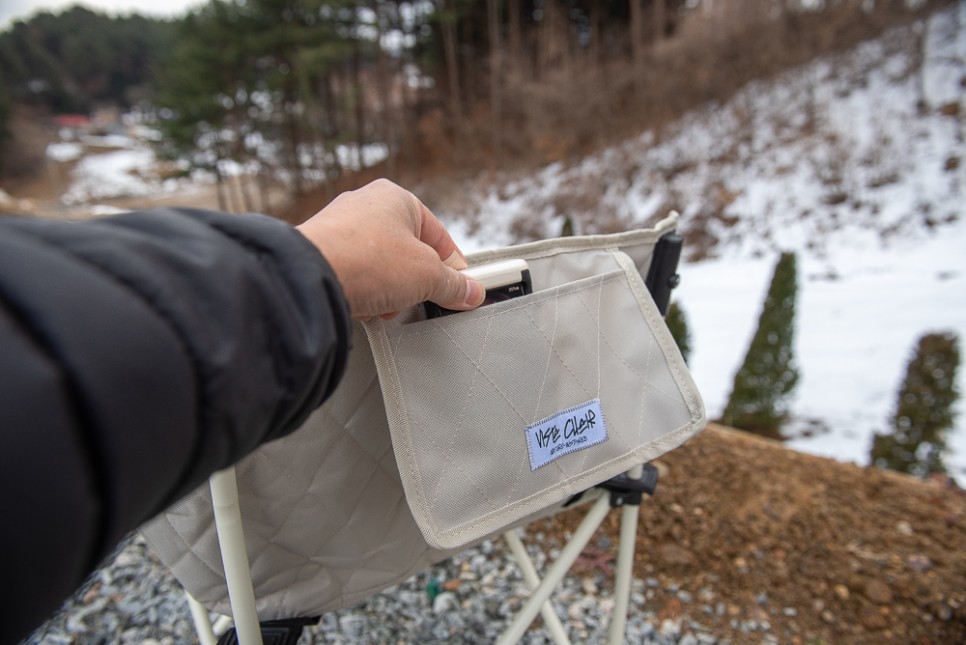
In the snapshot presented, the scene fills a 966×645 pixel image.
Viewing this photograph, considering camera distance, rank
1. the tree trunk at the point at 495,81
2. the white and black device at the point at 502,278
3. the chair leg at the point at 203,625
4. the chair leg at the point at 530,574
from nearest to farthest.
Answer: the white and black device at the point at 502,278
the chair leg at the point at 203,625
the chair leg at the point at 530,574
the tree trunk at the point at 495,81

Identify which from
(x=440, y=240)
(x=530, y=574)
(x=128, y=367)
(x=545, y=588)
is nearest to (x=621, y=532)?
(x=545, y=588)

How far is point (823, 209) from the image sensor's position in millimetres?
8328

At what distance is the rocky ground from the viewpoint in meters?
1.87

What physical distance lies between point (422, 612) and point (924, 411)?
10.2 feet

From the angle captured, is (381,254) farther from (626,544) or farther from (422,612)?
(422,612)

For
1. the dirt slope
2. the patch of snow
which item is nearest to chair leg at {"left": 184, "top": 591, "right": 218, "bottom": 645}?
the dirt slope

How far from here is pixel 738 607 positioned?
6.38 feet

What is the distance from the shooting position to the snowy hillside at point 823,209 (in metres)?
5.19

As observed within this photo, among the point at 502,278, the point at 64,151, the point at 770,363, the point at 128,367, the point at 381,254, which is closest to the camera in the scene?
the point at 128,367

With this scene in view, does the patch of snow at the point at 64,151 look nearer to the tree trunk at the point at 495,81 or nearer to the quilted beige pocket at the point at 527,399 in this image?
the tree trunk at the point at 495,81

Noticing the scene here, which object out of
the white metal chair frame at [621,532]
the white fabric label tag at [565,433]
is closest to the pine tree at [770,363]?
the white metal chair frame at [621,532]

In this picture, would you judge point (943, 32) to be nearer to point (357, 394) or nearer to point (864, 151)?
point (864, 151)

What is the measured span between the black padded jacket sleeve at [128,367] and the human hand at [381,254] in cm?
14

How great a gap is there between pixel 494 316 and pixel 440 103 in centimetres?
1843
